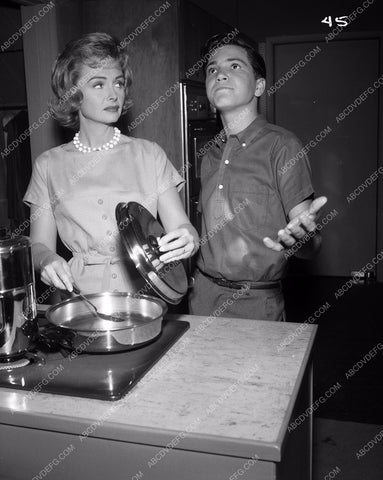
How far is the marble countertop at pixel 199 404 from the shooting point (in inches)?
42.9

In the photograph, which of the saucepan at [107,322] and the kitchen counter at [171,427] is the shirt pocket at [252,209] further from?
the kitchen counter at [171,427]

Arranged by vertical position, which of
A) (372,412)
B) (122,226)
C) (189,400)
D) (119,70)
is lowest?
(372,412)

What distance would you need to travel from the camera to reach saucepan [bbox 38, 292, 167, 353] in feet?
4.46

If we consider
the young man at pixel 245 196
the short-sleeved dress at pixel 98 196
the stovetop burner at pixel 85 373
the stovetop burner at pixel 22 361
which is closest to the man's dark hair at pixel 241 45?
the young man at pixel 245 196

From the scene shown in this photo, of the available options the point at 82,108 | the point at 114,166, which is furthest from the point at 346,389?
the point at 82,108

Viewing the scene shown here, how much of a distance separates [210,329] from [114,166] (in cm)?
74

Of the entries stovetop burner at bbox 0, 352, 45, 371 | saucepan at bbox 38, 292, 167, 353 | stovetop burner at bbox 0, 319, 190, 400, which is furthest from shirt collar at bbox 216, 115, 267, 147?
stovetop burner at bbox 0, 352, 45, 371

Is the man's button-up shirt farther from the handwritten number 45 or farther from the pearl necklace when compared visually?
the handwritten number 45

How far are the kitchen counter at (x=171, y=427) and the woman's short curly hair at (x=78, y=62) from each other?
3.47 feet

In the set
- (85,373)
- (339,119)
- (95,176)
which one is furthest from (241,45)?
(339,119)

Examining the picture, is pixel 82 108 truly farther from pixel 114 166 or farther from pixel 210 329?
pixel 210 329

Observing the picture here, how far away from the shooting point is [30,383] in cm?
129

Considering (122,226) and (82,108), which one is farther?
(82,108)

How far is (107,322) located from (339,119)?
13.9 ft
